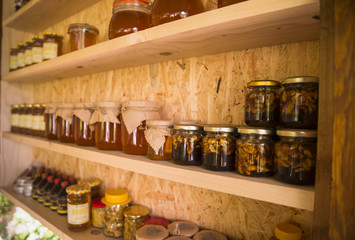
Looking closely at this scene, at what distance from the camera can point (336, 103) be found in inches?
17.3

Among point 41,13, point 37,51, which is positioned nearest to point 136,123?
point 37,51

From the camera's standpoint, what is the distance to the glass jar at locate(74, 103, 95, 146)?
111 cm

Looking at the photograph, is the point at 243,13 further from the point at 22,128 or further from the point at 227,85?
the point at 22,128

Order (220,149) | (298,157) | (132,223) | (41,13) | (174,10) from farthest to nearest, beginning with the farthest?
(41,13) → (132,223) → (174,10) → (220,149) → (298,157)

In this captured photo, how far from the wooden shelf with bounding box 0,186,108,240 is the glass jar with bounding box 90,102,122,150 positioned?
17.5 inches

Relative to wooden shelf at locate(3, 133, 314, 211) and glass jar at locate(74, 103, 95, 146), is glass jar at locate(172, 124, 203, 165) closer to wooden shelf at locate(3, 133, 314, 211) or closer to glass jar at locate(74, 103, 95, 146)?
wooden shelf at locate(3, 133, 314, 211)

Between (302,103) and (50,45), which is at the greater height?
(50,45)

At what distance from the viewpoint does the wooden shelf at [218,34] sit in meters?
0.53

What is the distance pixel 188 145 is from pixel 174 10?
43 centimetres

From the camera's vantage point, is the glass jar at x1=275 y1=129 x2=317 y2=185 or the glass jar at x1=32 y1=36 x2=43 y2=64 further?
the glass jar at x1=32 y1=36 x2=43 y2=64

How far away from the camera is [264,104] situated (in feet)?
2.02

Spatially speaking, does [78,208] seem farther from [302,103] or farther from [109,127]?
[302,103]

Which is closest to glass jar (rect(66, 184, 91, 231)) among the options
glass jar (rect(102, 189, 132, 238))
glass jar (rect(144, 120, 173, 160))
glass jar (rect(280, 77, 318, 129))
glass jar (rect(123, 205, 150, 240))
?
glass jar (rect(102, 189, 132, 238))

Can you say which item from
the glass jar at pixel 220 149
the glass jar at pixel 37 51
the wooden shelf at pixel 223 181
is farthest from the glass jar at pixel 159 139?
the glass jar at pixel 37 51
